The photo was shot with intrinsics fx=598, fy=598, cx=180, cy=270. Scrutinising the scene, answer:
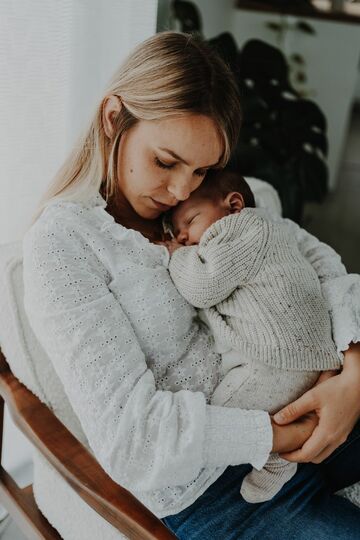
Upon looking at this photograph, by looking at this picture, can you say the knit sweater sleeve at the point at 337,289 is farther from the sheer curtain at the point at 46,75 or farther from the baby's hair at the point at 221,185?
the sheer curtain at the point at 46,75

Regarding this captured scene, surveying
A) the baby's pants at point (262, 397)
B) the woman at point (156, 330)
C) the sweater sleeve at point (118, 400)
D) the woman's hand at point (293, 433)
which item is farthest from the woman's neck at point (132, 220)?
the woman's hand at point (293, 433)

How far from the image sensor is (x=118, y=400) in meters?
0.97

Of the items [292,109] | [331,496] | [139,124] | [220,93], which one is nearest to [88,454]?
[331,496]

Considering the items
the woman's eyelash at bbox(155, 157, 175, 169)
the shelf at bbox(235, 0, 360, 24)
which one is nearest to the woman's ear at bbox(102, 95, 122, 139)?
the woman's eyelash at bbox(155, 157, 175, 169)

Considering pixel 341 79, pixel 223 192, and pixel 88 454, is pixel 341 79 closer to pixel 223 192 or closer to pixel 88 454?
pixel 223 192

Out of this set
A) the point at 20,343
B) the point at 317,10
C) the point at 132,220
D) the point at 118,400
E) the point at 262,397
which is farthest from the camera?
the point at 317,10

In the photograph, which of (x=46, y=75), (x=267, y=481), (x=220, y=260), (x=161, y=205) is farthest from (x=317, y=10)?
(x=267, y=481)

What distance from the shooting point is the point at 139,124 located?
1125 mm

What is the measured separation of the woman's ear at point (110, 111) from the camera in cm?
114

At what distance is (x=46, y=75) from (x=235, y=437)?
88 centimetres

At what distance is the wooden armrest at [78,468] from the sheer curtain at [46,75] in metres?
0.42

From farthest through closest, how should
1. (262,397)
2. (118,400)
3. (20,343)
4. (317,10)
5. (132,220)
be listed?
(317,10)
(132,220)
(20,343)
(262,397)
(118,400)

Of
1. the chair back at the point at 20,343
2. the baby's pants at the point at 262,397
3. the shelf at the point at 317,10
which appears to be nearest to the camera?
the baby's pants at the point at 262,397

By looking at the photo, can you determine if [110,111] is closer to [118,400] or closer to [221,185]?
[221,185]
